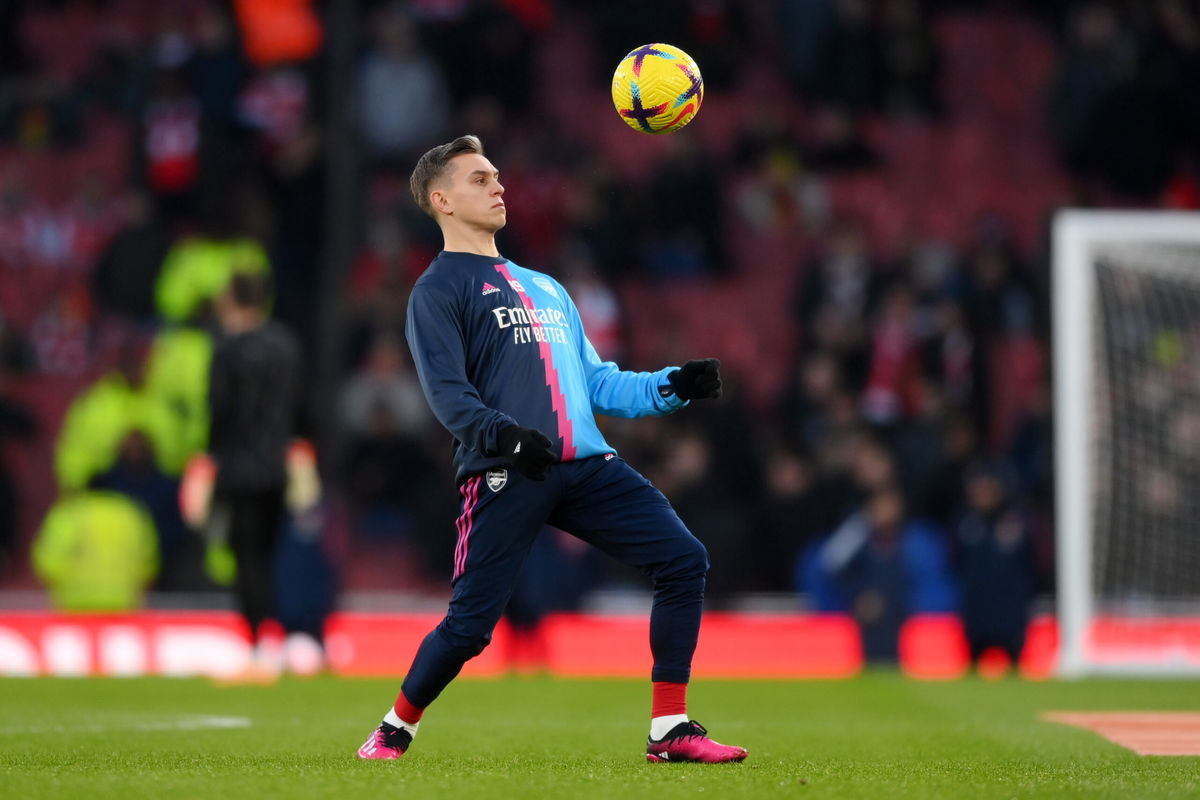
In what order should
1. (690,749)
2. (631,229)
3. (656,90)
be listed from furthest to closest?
(631,229), (656,90), (690,749)

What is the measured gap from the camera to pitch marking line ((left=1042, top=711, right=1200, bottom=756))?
6.85 meters

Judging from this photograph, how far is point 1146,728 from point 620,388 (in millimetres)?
3050

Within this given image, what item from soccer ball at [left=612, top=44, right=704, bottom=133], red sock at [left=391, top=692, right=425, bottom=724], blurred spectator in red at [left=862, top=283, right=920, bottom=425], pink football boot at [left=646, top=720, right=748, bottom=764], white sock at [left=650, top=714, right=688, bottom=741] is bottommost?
pink football boot at [left=646, top=720, right=748, bottom=764]

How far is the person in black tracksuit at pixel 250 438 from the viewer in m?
10.3

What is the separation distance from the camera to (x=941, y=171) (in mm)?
17844

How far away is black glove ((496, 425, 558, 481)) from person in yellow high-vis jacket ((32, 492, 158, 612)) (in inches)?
361

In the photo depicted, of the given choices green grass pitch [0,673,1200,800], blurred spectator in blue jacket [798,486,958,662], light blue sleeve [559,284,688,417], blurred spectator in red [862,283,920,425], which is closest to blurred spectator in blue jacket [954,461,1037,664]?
blurred spectator in blue jacket [798,486,958,662]

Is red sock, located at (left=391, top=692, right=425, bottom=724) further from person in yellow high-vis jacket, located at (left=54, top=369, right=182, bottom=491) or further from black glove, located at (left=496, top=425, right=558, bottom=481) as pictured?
person in yellow high-vis jacket, located at (left=54, top=369, right=182, bottom=491)

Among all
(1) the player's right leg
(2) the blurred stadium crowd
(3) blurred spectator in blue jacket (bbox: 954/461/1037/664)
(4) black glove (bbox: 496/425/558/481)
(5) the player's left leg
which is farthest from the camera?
(2) the blurred stadium crowd

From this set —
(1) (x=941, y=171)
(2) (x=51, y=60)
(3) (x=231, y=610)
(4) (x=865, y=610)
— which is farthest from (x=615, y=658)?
(2) (x=51, y=60)

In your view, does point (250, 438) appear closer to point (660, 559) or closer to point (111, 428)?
point (660, 559)

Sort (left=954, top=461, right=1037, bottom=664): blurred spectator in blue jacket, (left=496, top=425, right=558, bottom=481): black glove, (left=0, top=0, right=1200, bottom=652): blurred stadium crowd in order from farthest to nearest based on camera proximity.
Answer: (left=0, top=0, right=1200, bottom=652): blurred stadium crowd
(left=954, top=461, right=1037, bottom=664): blurred spectator in blue jacket
(left=496, top=425, right=558, bottom=481): black glove

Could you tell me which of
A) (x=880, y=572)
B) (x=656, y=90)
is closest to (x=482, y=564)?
(x=656, y=90)

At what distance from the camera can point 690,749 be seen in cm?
601
